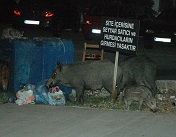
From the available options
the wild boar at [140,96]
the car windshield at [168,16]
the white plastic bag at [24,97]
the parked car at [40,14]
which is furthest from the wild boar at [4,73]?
the parked car at [40,14]

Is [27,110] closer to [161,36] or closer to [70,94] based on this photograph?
[70,94]

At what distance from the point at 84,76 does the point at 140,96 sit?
1.31 meters

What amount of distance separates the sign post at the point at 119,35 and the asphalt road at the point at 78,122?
48.7 inches

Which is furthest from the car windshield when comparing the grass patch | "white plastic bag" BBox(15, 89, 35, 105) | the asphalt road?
the asphalt road

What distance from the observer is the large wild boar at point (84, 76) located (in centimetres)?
1081

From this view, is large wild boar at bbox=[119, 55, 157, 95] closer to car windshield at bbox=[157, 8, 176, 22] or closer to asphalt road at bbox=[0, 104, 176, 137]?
asphalt road at bbox=[0, 104, 176, 137]

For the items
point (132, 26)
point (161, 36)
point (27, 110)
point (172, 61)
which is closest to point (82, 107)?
point (27, 110)

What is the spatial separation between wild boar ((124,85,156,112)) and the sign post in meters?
0.55

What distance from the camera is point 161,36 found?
20.5 m

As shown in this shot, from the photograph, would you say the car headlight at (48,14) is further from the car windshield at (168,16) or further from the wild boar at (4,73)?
the wild boar at (4,73)

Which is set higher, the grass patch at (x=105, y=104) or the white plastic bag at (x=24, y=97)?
the white plastic bag at (x=24, y=97)

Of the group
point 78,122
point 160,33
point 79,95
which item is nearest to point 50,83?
point 79,95

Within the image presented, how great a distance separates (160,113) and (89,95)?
246cm

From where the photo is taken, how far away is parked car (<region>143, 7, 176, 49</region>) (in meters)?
20.3
